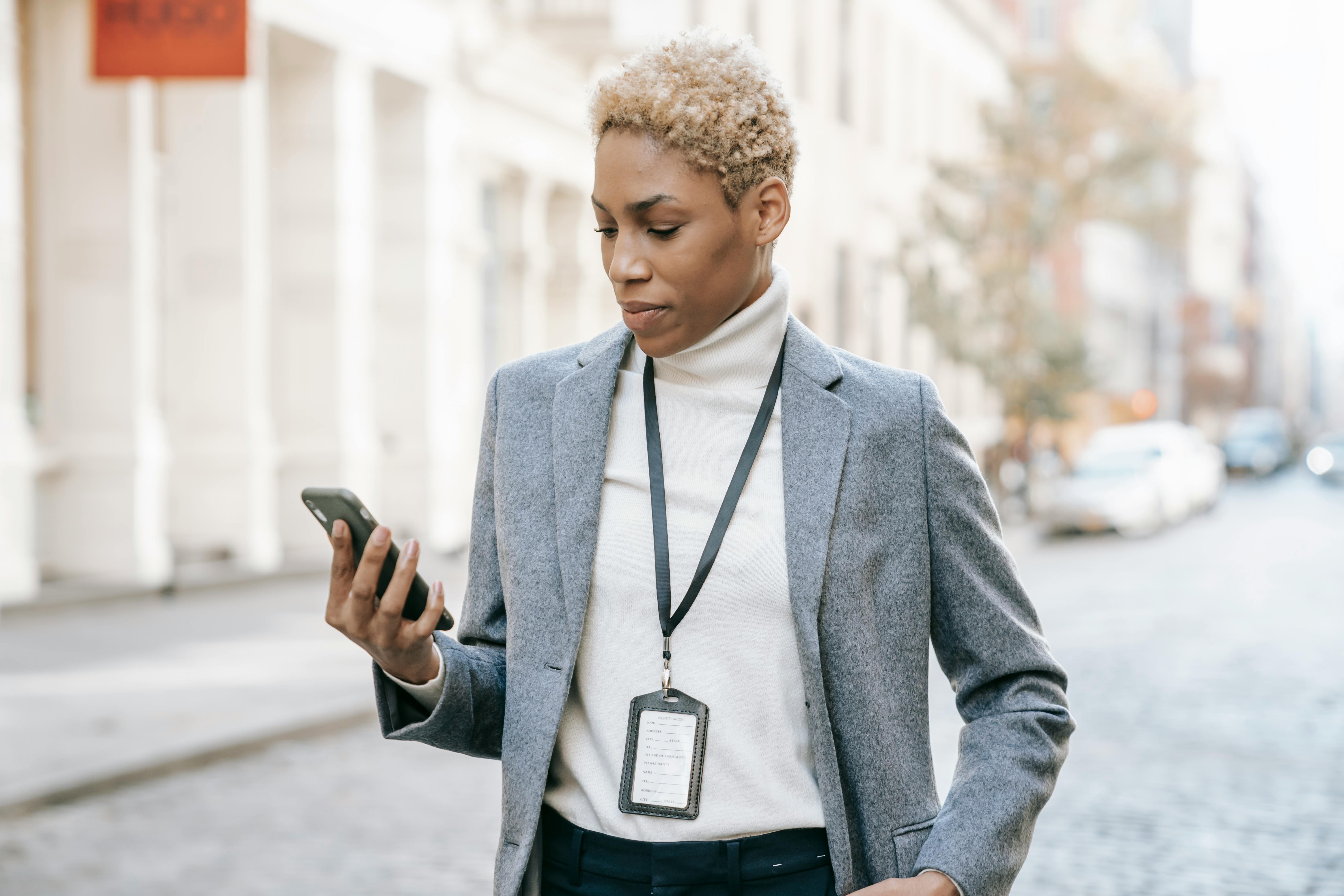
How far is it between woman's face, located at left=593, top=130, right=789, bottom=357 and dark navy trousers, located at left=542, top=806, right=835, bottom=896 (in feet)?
2.04

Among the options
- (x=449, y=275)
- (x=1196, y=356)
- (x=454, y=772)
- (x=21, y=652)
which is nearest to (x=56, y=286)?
(x=21, y=652)

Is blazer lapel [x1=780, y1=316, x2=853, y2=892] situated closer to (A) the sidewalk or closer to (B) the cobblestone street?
(A) the sidewalk

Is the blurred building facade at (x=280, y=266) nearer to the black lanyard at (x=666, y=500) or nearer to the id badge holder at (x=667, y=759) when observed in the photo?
the black lanyard at (x=666, y=500)

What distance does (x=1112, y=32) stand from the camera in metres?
33.1

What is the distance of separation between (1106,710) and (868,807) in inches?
327

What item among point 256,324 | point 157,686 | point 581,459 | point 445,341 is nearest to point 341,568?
point 581,459

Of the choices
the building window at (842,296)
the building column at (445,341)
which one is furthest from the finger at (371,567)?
the building window at (842,296)

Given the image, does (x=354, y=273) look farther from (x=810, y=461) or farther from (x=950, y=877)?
(x=950, y=877)

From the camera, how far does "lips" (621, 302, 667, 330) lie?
1985mm

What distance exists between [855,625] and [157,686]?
27.3 ft

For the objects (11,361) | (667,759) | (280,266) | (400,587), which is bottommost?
(11,361)

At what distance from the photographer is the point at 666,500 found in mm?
2061

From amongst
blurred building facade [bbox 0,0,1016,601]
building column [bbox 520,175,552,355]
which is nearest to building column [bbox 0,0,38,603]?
blurred building facade [bbox 0,0,1016,601]

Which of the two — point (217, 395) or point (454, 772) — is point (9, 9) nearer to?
point (217, 395)
